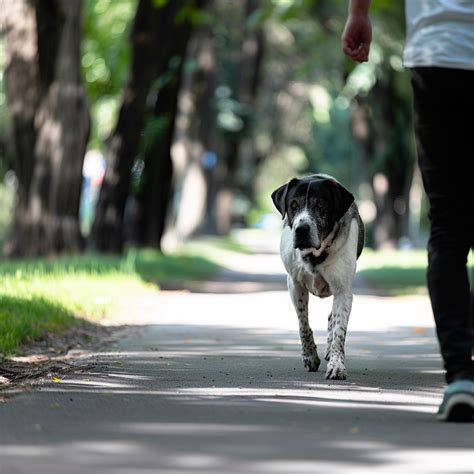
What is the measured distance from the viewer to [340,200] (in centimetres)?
843

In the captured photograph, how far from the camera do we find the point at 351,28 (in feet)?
22.6

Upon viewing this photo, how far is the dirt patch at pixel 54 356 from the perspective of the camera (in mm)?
7676

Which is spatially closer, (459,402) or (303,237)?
(459,402)

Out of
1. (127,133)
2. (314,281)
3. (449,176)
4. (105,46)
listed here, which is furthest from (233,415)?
(105,46)

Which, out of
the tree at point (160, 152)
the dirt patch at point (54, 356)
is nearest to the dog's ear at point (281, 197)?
the dirt patch at point (54, 356)

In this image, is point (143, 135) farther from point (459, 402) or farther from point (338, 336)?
point (459, 402)

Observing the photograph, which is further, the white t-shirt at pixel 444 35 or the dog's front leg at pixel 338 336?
the dog's front leg at pixel 338 336

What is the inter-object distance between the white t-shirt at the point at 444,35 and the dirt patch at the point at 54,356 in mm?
2537

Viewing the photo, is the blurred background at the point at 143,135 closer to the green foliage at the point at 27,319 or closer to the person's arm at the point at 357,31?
the green foliage at the point at 27,319

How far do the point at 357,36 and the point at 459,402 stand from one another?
80.8 inches

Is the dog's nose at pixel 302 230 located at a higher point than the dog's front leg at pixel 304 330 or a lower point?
higher

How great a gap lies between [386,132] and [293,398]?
104ft

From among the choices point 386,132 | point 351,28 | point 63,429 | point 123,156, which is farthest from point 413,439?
point 386,132

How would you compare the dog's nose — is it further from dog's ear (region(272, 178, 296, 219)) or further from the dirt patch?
the dirt patch
